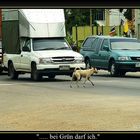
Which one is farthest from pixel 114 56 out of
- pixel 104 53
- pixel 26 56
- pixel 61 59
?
pixel 26 56

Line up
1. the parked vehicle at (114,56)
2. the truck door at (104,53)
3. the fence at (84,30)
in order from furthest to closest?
the truck door at (104,53)
the parked vehicle at (114,56)
the fence at (84,30)

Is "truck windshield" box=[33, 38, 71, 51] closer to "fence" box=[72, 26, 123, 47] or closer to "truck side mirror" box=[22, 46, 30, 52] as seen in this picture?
"truck side mirror" box=[22, 46, 30, 52]

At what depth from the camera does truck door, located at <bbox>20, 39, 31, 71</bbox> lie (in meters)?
13.4

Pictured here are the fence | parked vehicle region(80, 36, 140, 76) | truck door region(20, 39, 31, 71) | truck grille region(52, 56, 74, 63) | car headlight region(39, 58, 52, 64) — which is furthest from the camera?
car headlight region(39, 58, 52, 64)

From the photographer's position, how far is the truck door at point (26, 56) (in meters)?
13.4

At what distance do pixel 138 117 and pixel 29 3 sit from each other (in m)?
2.91

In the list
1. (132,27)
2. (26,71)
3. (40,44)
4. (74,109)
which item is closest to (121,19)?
(132,27)

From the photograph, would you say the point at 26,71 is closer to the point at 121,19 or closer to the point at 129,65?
the point at 129,65

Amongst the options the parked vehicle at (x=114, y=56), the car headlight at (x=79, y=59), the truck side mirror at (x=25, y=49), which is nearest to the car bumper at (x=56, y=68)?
the car headlight at (x=79, y=59)

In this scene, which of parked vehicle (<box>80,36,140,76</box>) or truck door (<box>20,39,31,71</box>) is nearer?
parked vehicle (<box>80,36,140,76</box>)

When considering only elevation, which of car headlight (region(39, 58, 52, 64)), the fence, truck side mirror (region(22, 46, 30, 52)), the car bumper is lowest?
the car bumper

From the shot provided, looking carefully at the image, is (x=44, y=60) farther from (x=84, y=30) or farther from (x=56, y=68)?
(x=84, y=30)

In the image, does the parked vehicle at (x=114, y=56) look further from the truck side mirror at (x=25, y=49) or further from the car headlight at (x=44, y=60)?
the truck side mirror at (x=25, y=49)

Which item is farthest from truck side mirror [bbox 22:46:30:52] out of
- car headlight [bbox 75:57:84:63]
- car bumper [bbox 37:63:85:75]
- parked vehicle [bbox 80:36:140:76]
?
parked vehicle [bbox 80:36:140:76]
